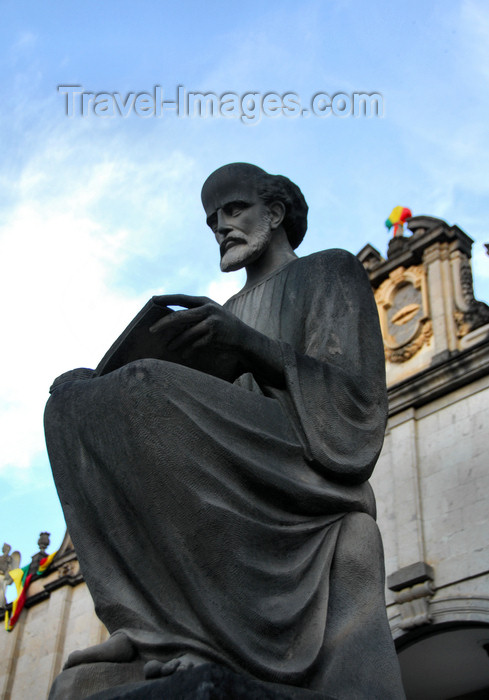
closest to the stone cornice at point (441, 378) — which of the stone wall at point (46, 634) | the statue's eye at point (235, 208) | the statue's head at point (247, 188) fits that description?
the stone wall at point (46, 634)

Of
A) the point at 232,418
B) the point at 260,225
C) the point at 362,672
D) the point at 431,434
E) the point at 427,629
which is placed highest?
the point at 431,434

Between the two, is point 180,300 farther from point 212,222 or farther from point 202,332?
point 212,222

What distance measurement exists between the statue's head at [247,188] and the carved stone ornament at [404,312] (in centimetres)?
1040

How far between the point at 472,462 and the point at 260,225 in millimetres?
9022

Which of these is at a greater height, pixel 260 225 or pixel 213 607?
pixel 260 225

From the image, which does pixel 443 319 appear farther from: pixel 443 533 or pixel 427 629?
pixel 427 629

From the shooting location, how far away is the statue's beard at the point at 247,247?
137 inches

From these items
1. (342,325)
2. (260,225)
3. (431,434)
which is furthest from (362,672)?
(431,434)

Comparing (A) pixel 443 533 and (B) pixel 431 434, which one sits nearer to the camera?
(A) pixel 443 533

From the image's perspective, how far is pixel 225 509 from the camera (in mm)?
2625

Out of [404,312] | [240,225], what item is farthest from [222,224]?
[404,312]

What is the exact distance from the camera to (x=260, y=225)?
3.51m

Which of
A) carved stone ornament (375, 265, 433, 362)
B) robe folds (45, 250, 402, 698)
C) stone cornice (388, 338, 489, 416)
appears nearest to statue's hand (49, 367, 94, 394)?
robe folds (45, 250, 402, 698)

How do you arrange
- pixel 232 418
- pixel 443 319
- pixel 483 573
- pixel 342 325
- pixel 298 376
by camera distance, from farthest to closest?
1. pixel 443 319
2. pixel 483 573
3. pixel 342 325
4. pixel 298 376
5. pixel 232 418
